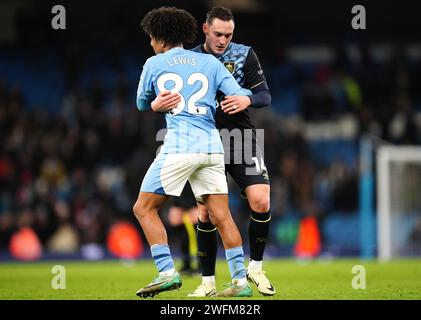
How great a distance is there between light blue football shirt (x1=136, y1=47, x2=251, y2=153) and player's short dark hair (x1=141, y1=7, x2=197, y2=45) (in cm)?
10

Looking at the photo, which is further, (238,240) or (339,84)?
(339,84)

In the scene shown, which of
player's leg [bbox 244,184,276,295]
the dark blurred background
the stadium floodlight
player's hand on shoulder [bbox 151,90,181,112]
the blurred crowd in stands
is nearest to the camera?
player's hand on shoulder [bbox 151,90,181,112]

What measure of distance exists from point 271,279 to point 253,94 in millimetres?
2966

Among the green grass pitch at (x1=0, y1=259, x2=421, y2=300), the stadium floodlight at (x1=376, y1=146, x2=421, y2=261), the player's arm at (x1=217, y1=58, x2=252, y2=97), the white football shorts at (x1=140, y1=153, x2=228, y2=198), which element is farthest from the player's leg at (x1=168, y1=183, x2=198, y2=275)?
the stadium floodlight at (x1=376, y1=146, x2=421, y2=261)

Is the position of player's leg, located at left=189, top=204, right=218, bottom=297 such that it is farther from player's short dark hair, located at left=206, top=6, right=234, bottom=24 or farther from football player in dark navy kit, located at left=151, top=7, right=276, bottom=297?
player's short dark hair, located at left=206, top=6, right=234, bottom=24

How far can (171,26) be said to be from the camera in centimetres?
661

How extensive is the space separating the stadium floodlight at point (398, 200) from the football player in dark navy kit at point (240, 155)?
26.4ft

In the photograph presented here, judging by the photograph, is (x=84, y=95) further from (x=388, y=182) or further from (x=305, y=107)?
(x=388, y=182)

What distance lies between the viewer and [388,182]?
1560 centimetres

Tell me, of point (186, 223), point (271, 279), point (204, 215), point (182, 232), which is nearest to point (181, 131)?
point (204, 215)

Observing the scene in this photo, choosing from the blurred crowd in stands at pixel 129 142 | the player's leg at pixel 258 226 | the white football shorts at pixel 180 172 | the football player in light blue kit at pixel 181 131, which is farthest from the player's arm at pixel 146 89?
the blurred crowd in stands at pixel 129 142

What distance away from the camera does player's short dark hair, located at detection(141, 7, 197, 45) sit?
21.7 ft
